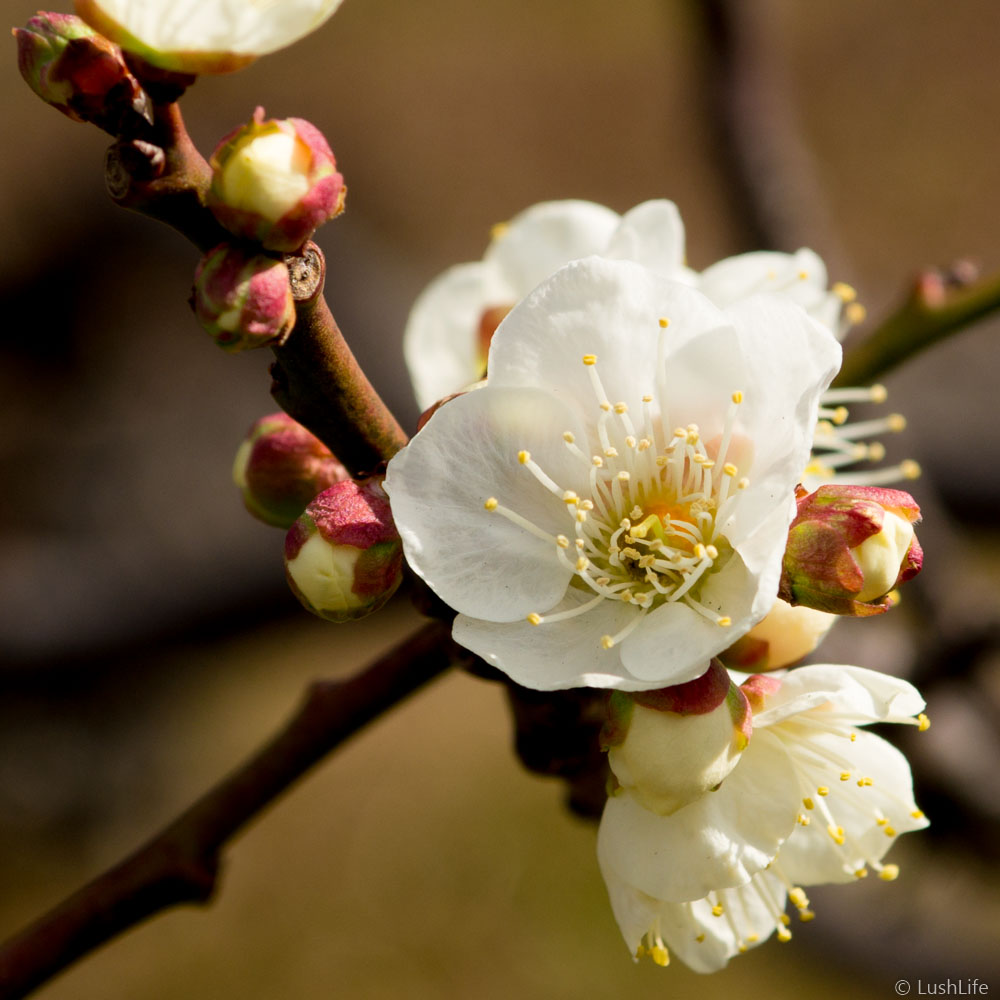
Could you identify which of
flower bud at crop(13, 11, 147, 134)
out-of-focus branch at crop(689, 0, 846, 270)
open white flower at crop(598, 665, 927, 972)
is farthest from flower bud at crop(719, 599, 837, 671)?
out-of-focus branch at crop(689, 0, 846, 270)

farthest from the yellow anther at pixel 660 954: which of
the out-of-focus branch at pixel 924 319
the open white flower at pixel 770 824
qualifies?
the out-of-focus branch at pixel 924 319

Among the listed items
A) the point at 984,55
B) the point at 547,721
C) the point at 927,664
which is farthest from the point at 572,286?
the point at 984,55

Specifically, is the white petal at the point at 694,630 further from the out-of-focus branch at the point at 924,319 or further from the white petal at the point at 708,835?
the out-of-focus branch at the point at 924,319

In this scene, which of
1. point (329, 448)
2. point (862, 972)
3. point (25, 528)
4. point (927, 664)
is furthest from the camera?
point (25, 528)

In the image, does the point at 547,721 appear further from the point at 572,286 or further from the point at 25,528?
the point at 25,528

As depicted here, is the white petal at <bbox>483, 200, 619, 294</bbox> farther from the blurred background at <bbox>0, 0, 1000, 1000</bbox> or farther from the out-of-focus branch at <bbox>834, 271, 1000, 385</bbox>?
the blurred background at <bbox>0, 0, 1000, 1000</bbox>
